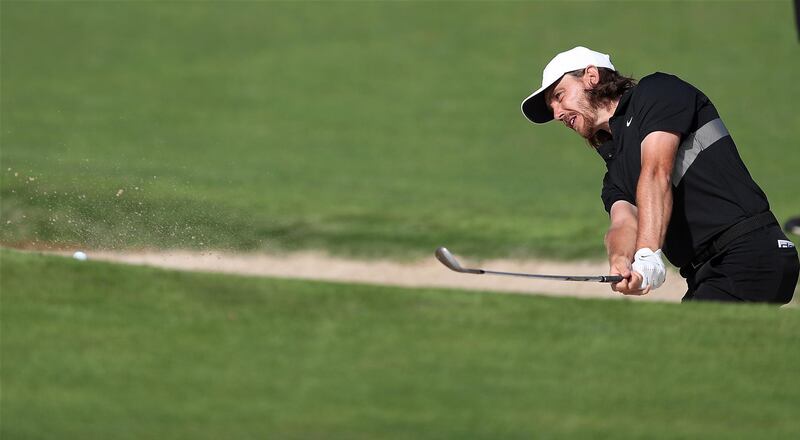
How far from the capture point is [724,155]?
251 inches

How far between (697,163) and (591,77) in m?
0.76

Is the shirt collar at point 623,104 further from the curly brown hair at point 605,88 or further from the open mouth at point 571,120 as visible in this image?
the open mouth at point 571,120

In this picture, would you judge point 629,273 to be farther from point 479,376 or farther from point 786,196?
point 786,196

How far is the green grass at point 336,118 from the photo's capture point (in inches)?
469

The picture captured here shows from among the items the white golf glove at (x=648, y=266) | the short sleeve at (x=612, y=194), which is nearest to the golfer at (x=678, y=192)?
the white golf glove at (x=648, y=266)

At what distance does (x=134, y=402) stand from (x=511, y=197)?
370 inches

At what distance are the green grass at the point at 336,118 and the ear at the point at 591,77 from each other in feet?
15.8

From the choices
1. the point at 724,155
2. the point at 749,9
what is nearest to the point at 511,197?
the point at 724,155

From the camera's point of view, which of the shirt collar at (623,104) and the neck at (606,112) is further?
the neck at (606,112)

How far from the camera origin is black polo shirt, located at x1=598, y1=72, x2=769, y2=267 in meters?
6.31

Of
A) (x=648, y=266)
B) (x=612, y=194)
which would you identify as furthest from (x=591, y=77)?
(x=648, y=266)

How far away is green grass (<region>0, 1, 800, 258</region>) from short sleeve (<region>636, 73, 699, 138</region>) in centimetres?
514

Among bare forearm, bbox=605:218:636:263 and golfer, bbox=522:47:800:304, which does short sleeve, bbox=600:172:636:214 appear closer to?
golfer, bbox=522:47:800:304

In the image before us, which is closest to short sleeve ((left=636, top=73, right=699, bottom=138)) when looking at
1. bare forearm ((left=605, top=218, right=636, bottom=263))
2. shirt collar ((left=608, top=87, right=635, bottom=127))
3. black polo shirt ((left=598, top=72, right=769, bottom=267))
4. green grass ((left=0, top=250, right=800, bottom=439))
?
black polo shirt ((left=598, top=72, right=769, bottom=267))
